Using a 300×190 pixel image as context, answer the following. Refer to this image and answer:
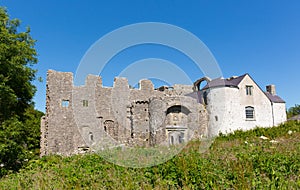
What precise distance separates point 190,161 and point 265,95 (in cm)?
2147

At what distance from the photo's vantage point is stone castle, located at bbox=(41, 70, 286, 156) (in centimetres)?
1962

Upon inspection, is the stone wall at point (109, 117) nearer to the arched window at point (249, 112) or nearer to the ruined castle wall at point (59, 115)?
the ruined castle wall at point (59, 115)

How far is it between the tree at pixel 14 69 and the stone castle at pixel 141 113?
7366 mm

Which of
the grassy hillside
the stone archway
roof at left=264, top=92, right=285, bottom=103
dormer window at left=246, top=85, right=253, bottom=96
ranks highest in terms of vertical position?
dormer window at left=246, top=85, right=253, bottom=96

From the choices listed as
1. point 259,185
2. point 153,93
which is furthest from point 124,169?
point 153,93

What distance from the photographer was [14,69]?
1117 centimetres

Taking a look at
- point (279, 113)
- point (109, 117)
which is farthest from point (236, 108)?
point (109, 117)

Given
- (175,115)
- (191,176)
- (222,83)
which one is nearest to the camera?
(191,176)

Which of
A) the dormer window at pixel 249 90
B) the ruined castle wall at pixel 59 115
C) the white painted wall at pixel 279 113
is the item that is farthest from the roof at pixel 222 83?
the ruined castle wall at pixel 59 115

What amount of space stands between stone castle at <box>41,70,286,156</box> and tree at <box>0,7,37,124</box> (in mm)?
7366

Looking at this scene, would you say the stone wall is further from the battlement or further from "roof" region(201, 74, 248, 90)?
"roof" region(201, 74, 248, 90)

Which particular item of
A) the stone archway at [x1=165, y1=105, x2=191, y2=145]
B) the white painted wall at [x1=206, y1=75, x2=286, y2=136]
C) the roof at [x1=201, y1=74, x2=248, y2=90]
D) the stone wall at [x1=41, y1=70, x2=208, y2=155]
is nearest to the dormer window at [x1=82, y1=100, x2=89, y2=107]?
the stone wall at [x1=41, y1=70, x2=208, y2=155]

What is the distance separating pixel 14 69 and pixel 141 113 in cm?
1046

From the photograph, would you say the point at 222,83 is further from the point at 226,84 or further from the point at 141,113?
the point at 141,113
